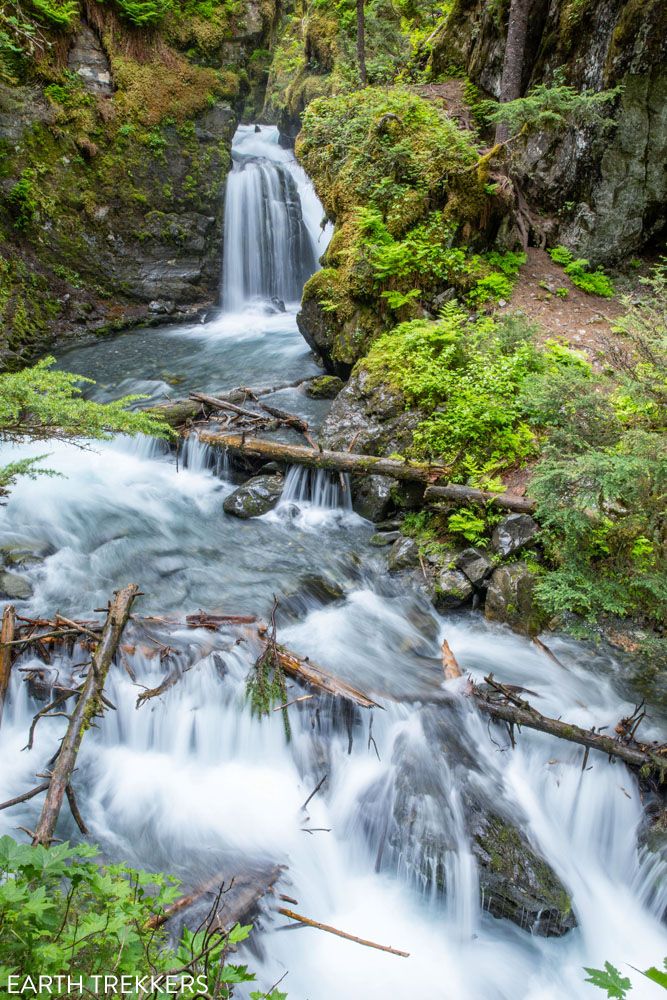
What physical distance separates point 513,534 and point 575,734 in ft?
6.66

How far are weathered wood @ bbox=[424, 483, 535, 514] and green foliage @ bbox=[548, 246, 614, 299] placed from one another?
5044 millimetres

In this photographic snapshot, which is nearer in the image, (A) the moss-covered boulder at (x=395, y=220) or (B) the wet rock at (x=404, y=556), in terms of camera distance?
(B) the wet rock at (x=404, y=556)

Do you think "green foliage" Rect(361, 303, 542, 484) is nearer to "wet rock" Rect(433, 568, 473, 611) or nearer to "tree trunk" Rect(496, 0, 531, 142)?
"wet rock" Rect(433, 568, 473, 611)

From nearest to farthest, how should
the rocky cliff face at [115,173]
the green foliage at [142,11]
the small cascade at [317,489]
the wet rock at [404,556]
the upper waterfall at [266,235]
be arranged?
the wet rock at [404,556]
the small cascade at [317,489]
the rocky cliff face at [115,173]
the green foliage at [142,11]
the upper waterfall at [266,235]

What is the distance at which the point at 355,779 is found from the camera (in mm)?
4270

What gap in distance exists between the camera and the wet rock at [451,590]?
5.85 metres

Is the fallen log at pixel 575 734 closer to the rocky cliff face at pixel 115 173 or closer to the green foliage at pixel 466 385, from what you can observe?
the green foliage at pixel 466 385

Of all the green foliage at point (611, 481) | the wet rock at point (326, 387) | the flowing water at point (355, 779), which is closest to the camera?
the flowing water at point (355, 779)

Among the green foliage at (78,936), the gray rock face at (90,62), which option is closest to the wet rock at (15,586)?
the green foliage at (78,936)

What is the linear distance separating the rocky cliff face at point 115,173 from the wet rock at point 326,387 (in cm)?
673


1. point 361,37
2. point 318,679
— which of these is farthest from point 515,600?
point 361,37

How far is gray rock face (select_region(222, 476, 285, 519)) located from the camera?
7.62 m

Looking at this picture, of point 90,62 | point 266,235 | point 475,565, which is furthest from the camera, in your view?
point 266,235

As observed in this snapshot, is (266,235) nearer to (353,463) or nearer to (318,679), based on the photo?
(353,463)
